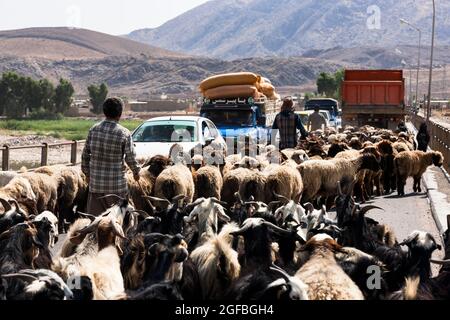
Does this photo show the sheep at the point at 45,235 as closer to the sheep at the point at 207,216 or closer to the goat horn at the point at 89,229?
the goat horn at the point at 89,229

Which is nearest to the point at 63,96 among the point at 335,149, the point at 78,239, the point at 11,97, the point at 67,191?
the point at 11,97

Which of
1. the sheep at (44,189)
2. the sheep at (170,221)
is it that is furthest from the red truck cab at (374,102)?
the sheep at (170,221)

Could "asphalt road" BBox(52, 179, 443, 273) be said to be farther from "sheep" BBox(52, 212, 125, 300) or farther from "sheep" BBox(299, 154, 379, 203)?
"sheep" BBox(52, 212, 125, 300)

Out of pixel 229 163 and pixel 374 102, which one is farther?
pixel 374 102

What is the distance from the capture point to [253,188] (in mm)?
11758

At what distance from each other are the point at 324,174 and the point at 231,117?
8.84 m

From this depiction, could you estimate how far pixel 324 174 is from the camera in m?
14.2

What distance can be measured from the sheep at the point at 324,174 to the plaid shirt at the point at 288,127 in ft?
3.12

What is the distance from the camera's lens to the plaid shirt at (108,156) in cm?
880

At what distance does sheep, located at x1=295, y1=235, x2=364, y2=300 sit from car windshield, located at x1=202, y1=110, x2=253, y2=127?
15603mm

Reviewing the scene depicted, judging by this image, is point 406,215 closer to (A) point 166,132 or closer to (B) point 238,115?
(A) point 166,132
